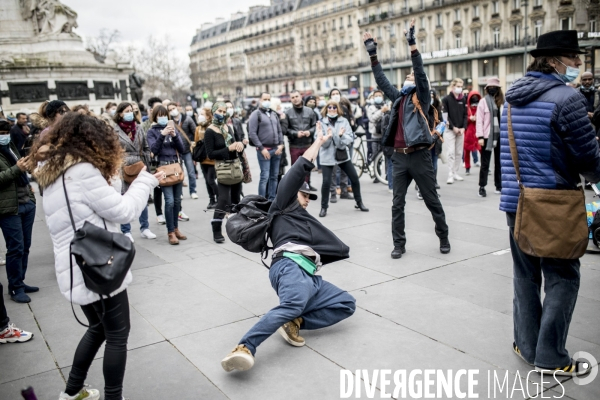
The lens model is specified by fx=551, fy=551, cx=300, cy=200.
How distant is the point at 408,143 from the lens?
625cm

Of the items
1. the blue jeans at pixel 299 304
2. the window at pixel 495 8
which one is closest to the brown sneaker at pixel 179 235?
the blue jeans at pixel 299 304

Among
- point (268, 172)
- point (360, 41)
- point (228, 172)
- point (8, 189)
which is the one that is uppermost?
point (360, 41)

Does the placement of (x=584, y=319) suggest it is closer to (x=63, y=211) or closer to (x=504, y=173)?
(x=504, y=173)

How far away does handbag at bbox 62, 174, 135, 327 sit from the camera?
303 cm

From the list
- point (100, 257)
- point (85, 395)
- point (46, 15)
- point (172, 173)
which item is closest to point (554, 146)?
point (100, 257)

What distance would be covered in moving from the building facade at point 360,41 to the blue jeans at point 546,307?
20.4 m

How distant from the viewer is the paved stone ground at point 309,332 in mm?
3717

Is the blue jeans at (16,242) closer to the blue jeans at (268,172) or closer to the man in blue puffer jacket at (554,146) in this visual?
the blue jeans at (268,172)

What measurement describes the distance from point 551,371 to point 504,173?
1323 mm

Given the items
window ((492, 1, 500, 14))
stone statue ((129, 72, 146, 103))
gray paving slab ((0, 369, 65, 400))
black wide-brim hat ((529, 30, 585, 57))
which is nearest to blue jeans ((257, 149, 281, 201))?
gray paving slab ((0, 369, 65, 400))

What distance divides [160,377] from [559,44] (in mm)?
3430

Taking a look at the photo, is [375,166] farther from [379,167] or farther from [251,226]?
[251,226]

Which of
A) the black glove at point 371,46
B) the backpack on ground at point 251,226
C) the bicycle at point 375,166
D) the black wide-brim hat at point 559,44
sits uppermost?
the black glove at point 371,46

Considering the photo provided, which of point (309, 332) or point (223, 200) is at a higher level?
point (223, 200)
